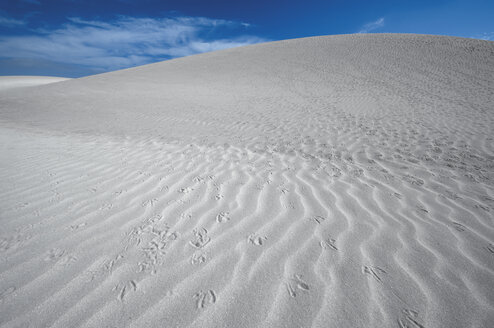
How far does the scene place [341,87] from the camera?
1396cm

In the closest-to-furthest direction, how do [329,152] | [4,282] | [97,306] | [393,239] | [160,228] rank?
1. [97,306]
2. [4,282]
3. [393,239]
4. [160,228]
5. [329,152]

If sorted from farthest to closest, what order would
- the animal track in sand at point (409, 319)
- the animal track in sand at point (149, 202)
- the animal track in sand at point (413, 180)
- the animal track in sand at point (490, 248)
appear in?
the animal track in sand at point (413, 180) < the animal track in sand at point (149, 202) < the animal track in sand at point (490, 248) < the animal track in sand at point (409, 319)

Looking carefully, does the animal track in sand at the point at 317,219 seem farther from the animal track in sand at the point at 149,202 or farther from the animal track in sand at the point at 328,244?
the animal track in sand at the point at 149,202

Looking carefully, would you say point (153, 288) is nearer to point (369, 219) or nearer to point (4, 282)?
point (4, 282)

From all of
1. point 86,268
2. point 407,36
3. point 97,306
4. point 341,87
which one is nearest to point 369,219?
point 97,306

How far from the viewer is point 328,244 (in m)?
1.95

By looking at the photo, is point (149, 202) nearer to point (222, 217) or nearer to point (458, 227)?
point (222, 217)

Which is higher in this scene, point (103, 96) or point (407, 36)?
point (407, 36)

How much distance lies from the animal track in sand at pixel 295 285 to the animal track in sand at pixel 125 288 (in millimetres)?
1111

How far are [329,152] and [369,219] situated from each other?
245cm

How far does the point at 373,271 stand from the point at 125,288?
1.87m

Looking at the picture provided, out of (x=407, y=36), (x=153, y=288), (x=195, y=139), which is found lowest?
(x=195, y=139)

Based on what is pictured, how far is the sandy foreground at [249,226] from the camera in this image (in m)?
1.42

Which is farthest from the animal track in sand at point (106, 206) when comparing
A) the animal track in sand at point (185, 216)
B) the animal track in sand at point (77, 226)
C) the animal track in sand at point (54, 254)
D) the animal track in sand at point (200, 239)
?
the animal track in sand at point (200, 239)
